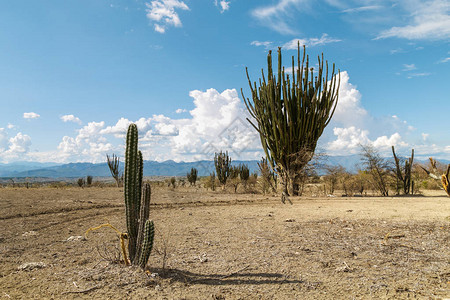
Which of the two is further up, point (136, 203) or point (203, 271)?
point (136, 203)

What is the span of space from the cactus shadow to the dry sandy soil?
0.04ft

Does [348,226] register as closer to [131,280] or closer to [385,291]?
[385,291]

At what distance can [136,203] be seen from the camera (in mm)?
3990

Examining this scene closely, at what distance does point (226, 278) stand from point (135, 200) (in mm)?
1553

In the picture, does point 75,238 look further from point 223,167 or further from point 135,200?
point 223,167

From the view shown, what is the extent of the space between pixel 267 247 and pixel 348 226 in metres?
2.39

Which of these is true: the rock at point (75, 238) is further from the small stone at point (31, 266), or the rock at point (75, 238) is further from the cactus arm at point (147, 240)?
the cactus arm at point (147, 240)

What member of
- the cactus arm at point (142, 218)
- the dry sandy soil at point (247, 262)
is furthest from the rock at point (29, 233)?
the cactus arm at point (142, 218)

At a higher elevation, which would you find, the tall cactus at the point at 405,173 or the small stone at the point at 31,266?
the tall cactus at the point at 405,173

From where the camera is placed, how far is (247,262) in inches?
159

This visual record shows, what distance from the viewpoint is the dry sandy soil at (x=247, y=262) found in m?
3.20

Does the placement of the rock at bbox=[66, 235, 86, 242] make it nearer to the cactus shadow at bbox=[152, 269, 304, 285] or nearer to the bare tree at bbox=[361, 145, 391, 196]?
the cactus shadow at bbox=[152, 269, 304, 285]

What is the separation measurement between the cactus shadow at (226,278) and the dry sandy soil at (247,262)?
0.5 inches

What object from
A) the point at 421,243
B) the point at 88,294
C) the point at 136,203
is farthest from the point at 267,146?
the point at 88,294
